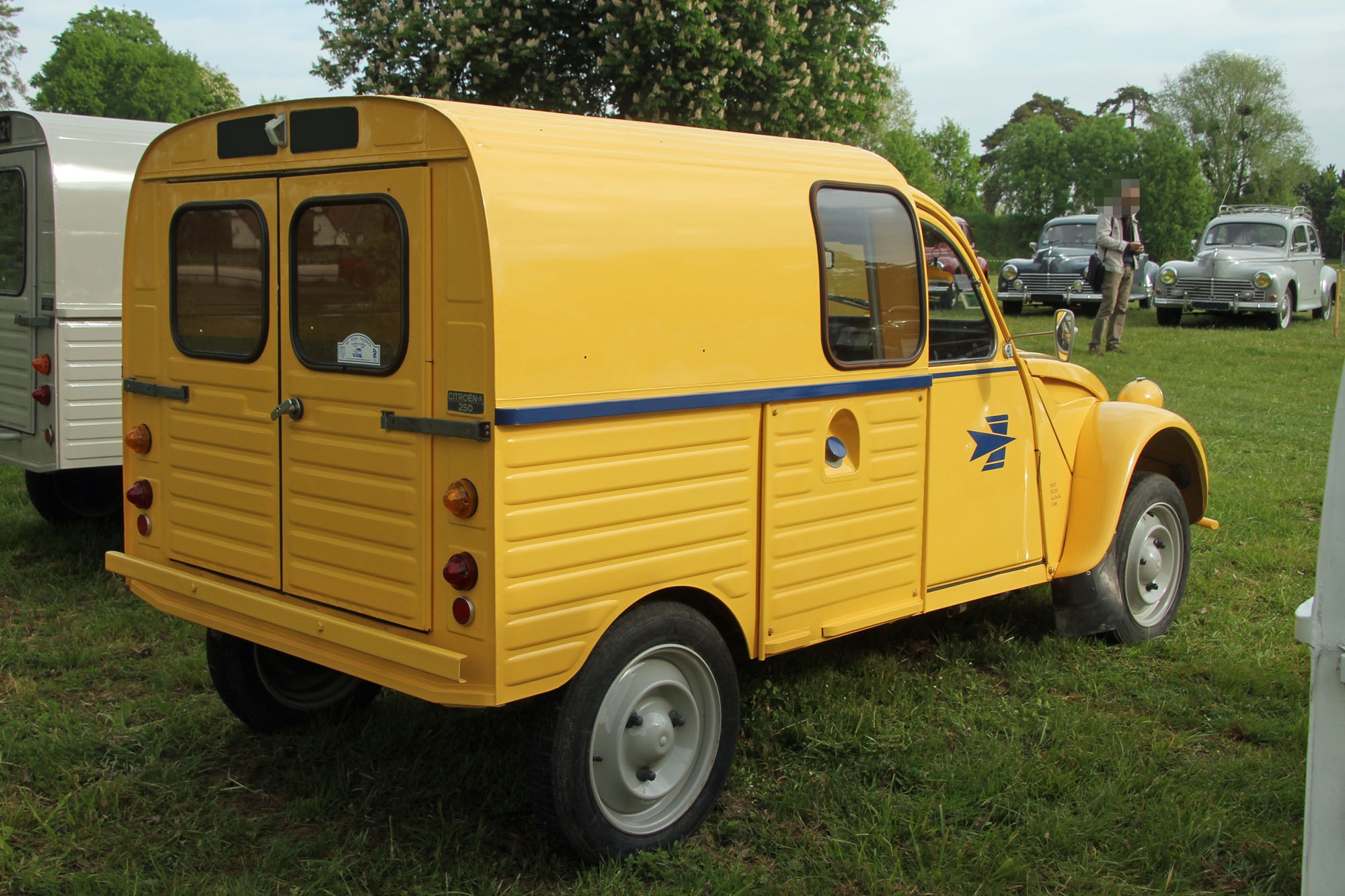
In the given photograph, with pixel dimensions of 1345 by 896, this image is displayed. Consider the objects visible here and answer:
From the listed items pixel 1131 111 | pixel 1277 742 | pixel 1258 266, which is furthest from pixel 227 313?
pixel 1131 111

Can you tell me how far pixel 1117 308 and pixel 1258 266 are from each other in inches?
233

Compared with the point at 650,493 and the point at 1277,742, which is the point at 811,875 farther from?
the point at 1277,742

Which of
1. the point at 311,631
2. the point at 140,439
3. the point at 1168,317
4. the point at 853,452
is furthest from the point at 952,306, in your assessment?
the point at 1168,317

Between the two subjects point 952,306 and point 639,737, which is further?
point 952,306

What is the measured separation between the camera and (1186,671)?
16.6ft

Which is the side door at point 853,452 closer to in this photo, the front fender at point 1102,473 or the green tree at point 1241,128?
the front fender at point 1102,473

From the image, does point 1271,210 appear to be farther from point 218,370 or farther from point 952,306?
point 218,370

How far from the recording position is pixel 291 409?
362cm

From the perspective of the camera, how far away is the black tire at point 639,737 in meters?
3.33

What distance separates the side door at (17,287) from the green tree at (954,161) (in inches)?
2533

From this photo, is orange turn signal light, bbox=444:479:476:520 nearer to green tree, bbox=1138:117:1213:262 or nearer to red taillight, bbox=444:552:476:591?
red taillight, bbox=444:552:476:591

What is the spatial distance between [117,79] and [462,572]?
78229mm

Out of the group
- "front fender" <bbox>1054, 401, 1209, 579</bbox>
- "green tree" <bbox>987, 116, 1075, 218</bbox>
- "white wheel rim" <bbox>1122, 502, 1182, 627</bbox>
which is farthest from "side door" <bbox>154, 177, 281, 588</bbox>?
"green tree" <bbox>987, 116, 1075, 218</bbox>

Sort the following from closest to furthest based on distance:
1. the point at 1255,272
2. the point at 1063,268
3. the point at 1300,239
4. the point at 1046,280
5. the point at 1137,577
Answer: the point at 1137,577, the point at 1255,272, the point at 1300,239, the point at 1063,268, the point at 1046,280
